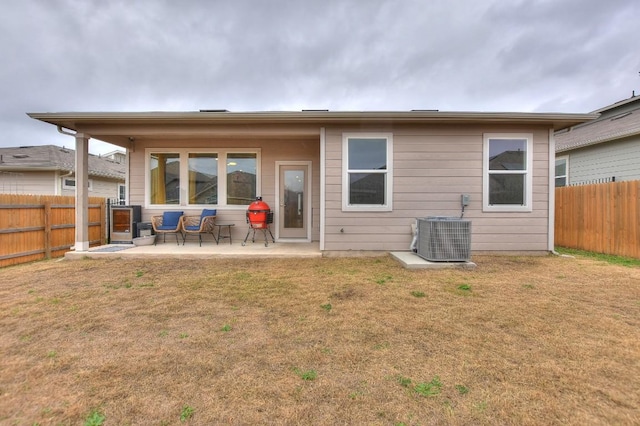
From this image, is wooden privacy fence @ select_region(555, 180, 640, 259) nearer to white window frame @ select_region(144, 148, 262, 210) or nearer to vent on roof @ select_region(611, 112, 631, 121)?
vent on roof @ select_region(611, 112, 631, 121)

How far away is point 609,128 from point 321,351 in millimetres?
11022

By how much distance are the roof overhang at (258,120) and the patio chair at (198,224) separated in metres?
1.88

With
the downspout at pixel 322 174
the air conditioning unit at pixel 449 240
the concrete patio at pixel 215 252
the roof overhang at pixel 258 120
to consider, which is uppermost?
the roof overhang at pixel 258 120

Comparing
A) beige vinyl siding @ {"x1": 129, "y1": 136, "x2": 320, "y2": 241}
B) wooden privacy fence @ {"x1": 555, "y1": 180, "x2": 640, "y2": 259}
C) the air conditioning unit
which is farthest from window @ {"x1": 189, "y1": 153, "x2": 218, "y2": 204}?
wooden privacy fence @ {"x1": 555, "y1": 180, "x2": 640, "y2": 259}

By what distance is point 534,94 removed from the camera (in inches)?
582

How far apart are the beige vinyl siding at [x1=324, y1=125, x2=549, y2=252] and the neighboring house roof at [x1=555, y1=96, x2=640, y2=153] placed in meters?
3.53

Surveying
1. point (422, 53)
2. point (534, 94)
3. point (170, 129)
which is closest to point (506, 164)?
point (170, 129)

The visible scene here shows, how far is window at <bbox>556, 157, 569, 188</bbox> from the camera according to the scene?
9.22m

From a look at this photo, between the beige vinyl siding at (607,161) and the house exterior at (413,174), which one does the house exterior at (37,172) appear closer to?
the house exterior at (413,174)

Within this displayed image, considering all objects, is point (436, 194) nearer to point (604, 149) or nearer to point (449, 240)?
point (449, 240)

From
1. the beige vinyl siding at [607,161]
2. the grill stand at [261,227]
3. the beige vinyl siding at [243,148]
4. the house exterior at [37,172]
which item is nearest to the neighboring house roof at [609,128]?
the beige vinyl siding at [607,161]

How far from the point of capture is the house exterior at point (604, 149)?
7355mm

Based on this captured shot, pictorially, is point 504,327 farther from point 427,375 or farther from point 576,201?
point 576,201

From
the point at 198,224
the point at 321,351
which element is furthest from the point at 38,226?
the point at 321,351
